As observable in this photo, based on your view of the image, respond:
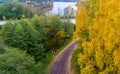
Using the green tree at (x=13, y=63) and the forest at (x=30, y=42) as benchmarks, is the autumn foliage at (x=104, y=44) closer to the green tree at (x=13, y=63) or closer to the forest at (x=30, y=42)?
the green tree at (x=13, y=63)

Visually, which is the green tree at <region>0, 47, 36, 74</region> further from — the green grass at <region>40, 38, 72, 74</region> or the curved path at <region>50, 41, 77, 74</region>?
the curved path at <region>50, 41, 77, 74</region>

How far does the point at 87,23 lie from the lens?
733 inches

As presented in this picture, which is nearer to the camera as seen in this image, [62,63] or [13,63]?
[13,63]

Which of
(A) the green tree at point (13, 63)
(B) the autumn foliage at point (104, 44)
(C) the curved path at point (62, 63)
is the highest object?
(B) the autumn foliage at point (104, 44)

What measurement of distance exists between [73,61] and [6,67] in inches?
293

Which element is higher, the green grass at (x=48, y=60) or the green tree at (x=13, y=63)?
the green tree at (x=13, y=63)

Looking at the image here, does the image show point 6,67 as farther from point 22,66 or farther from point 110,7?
point 110,7

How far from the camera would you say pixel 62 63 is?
22766mm

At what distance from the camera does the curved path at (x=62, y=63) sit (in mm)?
21066

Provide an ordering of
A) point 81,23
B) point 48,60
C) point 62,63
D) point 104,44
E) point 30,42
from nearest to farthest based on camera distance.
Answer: point 104,44 < point 81,23 < point 30,42 < point 62,63 < point 48,60

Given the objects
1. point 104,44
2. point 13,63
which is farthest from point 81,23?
point 13,63

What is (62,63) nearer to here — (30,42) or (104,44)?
(30,42)

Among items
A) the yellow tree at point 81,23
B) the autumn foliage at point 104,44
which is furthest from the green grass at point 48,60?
the autumn foliage at point 104,44

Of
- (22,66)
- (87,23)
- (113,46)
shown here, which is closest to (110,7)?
(113,46)
